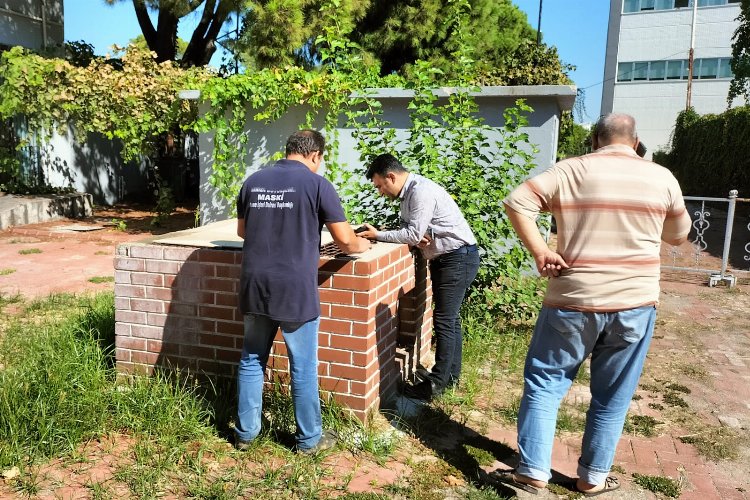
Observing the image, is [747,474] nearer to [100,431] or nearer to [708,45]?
[100,431]

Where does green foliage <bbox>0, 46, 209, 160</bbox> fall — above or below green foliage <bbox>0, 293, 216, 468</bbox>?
above

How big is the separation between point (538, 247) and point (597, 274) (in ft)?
0.92

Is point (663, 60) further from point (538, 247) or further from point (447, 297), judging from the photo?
point (538, 247)

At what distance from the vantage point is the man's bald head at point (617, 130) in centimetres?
275

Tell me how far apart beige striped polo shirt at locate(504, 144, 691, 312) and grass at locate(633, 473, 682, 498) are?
1051 mm

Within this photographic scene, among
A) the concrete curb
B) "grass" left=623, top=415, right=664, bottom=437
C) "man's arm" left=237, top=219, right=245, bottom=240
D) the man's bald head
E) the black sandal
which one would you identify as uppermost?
the man's bald head

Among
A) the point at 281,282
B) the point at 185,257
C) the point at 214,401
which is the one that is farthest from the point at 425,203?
the point at 214,401

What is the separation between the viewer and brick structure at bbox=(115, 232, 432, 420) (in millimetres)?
3426

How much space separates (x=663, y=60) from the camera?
121ft

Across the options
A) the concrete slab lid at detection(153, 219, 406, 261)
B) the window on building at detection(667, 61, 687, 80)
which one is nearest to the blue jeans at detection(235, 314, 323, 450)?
the concrete slab lid at detection(153, 219, 406, 261)

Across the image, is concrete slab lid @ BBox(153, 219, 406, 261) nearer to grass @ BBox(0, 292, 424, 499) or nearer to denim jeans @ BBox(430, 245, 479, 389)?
denim jeans @ BBox(430, 245, 479, 389)

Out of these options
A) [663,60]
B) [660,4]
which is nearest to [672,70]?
[663,60]

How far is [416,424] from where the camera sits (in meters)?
3.67

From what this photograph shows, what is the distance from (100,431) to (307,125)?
5.85m
